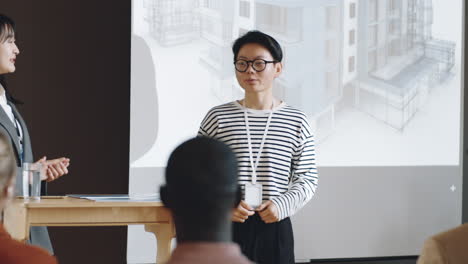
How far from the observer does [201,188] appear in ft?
3.04

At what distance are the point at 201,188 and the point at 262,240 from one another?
154 cm

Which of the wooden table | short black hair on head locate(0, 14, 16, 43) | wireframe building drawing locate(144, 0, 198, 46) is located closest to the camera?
the wooden table

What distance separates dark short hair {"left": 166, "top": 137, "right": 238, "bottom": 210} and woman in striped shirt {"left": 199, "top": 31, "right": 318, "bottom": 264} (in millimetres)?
1470

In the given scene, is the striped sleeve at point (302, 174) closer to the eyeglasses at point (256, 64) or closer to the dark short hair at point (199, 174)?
the eyeglasses at point (256, 64)

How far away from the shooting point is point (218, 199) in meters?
0.94

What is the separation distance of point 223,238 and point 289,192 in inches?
60.1

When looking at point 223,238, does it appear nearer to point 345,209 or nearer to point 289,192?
point 289,192

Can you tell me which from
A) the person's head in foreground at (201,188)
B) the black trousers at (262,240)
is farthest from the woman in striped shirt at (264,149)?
the person's head in foreground at (201,188)

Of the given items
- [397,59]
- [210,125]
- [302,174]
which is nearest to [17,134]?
[210,125]

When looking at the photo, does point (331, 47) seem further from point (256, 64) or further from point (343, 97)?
point (256, 64)

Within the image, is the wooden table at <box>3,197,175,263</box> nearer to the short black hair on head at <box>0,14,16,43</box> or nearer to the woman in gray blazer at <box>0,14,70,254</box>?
the woman in gray blazer at <box>0,14,70,254</box>

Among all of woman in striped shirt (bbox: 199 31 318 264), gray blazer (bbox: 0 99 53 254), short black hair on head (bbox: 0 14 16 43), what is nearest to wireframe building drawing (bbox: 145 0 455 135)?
short black hair on head (bbox: 0 14 16 43)

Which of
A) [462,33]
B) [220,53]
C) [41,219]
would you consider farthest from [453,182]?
[41,219]

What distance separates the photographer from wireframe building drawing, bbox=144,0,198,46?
3.98 meters
